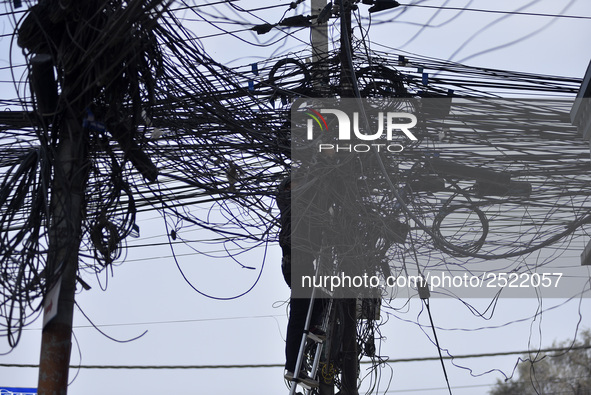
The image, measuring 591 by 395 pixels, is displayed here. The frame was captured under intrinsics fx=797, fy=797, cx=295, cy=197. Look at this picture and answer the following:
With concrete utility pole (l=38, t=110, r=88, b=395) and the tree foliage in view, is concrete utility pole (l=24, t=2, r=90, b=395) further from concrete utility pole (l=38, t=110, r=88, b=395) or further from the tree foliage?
the tree foliage

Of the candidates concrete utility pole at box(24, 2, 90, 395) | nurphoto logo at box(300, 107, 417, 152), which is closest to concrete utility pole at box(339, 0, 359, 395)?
nurphoto logo at box(300, 107, 417, 152)

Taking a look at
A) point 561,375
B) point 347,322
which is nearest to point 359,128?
point 347,322

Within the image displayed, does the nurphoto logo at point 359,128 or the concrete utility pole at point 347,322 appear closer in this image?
the nurphoto logo at point 359,128

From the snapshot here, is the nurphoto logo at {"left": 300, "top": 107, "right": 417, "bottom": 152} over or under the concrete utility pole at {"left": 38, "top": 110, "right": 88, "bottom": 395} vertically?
over

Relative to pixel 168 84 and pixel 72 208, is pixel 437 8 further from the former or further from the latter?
pixel 72 208

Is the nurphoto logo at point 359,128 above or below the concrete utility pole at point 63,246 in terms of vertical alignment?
above

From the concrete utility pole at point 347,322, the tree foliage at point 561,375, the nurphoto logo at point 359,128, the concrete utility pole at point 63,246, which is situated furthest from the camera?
the tree foliage at point 561,375

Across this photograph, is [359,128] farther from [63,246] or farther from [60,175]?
[63,246]

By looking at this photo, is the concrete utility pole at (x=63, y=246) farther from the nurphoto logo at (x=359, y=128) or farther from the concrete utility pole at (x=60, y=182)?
the nurphoto logo at (x=359, y=128)

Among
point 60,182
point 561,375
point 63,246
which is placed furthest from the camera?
point 561,375

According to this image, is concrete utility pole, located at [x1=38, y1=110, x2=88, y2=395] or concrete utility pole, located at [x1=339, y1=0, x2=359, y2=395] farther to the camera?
concrete utility pole, located at [x1=339, y1=0, x2=359, y2=395]

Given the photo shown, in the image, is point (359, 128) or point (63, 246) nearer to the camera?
point (63, 246)

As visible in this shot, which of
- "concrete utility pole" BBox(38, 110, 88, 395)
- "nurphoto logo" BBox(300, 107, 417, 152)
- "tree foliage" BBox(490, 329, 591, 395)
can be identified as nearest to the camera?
"concrete utility pole" BBox(38, 110, 88, 395)

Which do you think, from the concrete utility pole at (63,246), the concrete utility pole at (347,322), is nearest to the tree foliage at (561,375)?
the concrete utility pole at (347,322)
